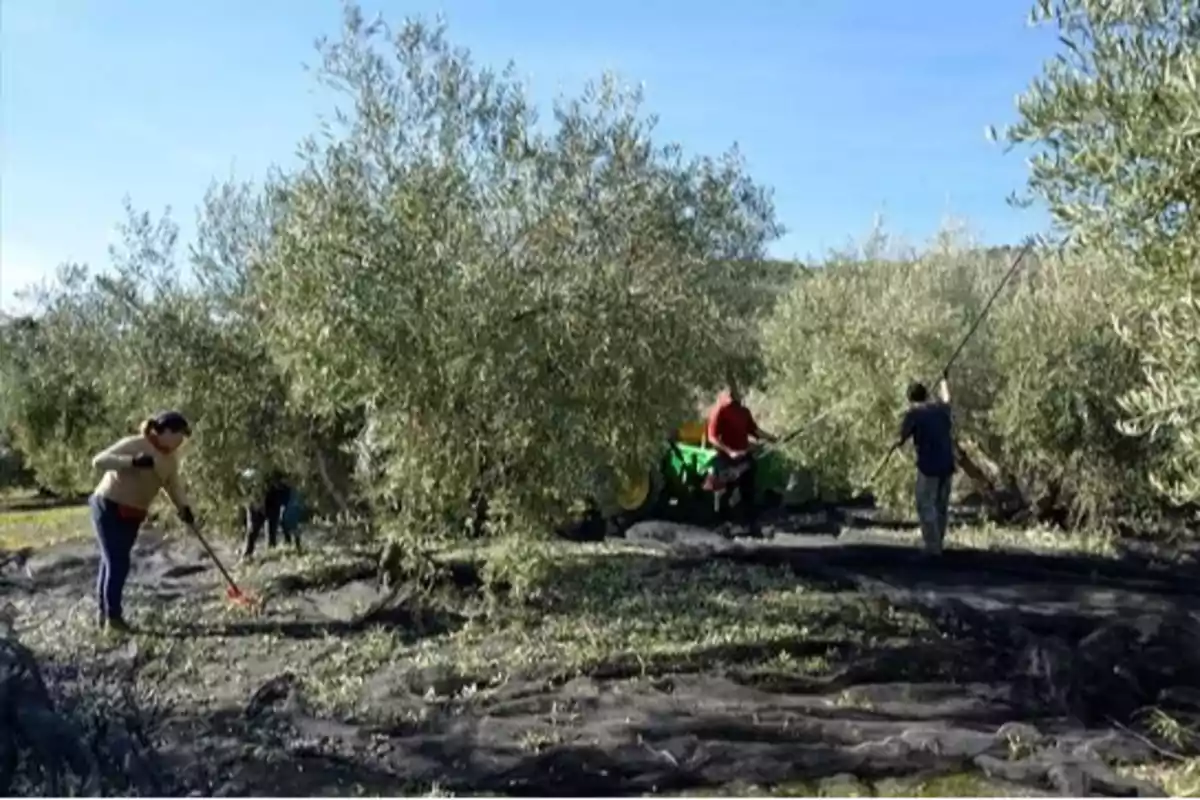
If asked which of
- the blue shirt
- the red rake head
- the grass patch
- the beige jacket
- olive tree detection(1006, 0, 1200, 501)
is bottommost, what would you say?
the grass patch

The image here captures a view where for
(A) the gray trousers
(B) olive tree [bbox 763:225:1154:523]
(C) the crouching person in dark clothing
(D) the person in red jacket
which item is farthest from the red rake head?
(B) olive tree [bbox 763:225:1154:523]

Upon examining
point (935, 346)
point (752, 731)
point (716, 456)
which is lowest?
point (752, 731)

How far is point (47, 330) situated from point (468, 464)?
15010 millimetres

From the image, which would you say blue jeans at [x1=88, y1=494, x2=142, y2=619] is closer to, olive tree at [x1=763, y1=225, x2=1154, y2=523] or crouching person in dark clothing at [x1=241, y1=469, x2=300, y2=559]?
crouching person in dark clothing at [x1=241, y1=469, x2=300, y2=559]

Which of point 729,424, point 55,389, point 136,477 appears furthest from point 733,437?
point 55,389

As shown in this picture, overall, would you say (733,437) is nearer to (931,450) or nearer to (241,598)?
(931,450)

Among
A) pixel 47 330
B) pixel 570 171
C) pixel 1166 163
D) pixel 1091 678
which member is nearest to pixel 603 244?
pixel 570 171

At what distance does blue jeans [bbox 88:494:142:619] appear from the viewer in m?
9.84

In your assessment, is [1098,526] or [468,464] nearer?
[468,464]

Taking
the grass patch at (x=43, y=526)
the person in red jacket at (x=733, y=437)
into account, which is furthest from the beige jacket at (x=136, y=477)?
the grass patch at (x=43, y=526)

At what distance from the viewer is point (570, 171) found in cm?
981

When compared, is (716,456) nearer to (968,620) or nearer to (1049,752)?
(968,620)

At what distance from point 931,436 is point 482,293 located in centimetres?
507

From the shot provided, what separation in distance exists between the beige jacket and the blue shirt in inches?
254
